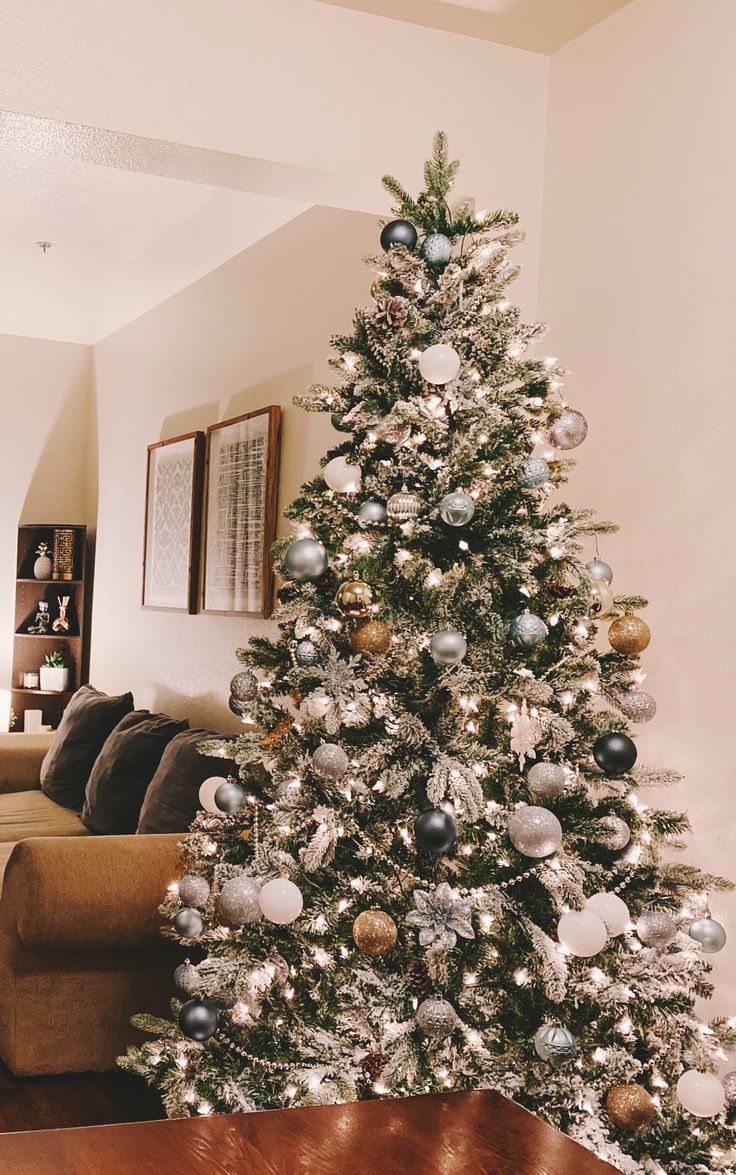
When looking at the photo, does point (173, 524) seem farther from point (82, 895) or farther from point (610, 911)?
point (610, 911)

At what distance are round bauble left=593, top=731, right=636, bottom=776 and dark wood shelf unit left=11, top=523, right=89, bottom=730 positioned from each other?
15.9ft

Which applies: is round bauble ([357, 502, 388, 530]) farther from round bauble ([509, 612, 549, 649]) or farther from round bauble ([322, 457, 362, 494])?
round bauble ([509, 612, 549, 649])

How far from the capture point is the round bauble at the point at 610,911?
1971 millimetres

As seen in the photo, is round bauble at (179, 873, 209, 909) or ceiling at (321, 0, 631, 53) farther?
ceiling at (321, 0, 631, 53)

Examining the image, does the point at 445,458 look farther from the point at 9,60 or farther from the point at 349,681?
the point at 9,60

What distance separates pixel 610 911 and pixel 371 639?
0.62 meters

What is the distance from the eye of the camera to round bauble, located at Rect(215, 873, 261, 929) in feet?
6.69

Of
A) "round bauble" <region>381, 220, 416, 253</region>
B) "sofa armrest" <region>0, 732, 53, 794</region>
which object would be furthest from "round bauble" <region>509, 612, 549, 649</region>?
"sofa armrest" <region>0, 732, 53, 794</region>

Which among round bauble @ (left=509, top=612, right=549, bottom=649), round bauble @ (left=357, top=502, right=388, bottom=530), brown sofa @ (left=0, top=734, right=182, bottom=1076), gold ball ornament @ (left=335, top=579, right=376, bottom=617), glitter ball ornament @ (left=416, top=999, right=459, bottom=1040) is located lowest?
brown sofa @ (left=0, top=734, right=182, bottom=1076)

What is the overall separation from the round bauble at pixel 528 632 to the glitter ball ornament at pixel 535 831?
28cm

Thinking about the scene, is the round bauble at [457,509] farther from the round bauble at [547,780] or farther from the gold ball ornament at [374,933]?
the gold ball ornament at [374,933]

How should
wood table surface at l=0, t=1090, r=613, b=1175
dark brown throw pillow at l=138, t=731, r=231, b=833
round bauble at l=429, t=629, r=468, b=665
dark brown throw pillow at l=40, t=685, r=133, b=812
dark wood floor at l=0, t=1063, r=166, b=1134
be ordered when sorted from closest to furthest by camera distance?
wood table surface at l=0, t=1090, r=613, b=1175
round bauble at l=429, t=629, r=468, b=665
dark wood floor at l=0, t=1063, r=166, b=1134
dark brown throw pillow at l=138, t=731, r=231, b=833
dark brown throw pillow at l=40, t=685, r=133, b=812

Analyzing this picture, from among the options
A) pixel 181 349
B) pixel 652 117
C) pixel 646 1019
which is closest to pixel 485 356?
pixel 652 117

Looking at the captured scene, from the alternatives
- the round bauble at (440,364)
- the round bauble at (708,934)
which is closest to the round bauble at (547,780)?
the round bauble at (708,934)
